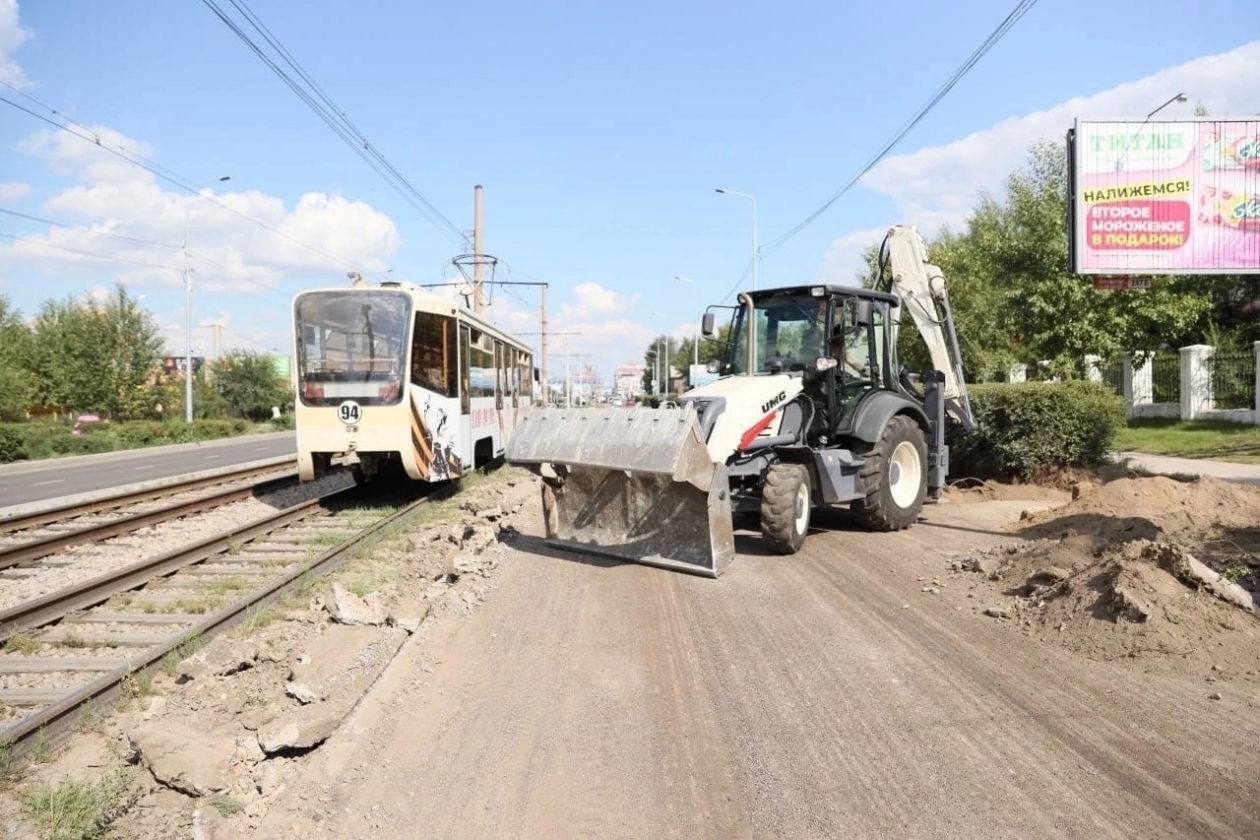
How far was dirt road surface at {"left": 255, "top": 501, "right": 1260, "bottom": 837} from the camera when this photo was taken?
380 centimetres

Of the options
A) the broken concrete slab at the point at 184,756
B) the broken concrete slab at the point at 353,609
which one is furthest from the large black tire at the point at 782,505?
the broken concrete slab at the point at 184,756

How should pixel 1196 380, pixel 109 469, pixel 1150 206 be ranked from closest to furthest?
pixel 1150 206 → pixel 1196 380 → pixel 109 469

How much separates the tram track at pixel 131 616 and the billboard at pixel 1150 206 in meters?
12.6

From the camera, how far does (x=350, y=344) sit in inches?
500

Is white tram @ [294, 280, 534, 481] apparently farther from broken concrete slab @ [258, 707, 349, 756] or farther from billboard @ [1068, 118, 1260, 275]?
billboard @ [1068, 118, 1260, 275]

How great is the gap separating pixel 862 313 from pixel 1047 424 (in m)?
5.71

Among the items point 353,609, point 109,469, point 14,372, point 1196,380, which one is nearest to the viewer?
point 353,609

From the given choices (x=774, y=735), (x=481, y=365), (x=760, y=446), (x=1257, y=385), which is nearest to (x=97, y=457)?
(x=481, y=365)

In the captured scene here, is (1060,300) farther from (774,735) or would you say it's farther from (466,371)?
(774,735)

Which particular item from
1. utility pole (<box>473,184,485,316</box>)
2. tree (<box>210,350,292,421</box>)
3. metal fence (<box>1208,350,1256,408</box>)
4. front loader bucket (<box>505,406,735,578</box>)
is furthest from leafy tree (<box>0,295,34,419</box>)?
metal fence (<box>1208,350,1256,408</box>)

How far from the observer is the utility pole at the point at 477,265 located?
31172 millimetres

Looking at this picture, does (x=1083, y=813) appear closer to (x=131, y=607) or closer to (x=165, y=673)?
(x=165, y=673)

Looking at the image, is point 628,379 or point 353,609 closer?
point 353,609

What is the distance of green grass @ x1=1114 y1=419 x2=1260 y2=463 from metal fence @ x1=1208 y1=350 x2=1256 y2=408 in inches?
27.9
